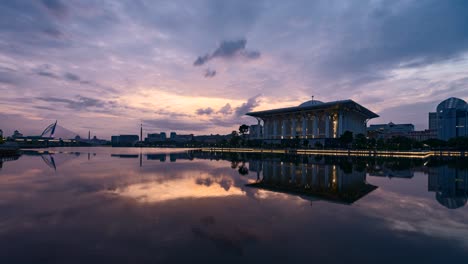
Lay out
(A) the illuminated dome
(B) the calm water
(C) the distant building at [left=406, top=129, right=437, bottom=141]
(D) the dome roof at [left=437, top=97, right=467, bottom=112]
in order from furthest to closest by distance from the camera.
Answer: (C) the distant building at [left=406, top=129, right=437, bottom=141], (D) the dome roof at [left=437, top=97, right=467, bottom=112], (A) the illuminated dome, (B) the calm water

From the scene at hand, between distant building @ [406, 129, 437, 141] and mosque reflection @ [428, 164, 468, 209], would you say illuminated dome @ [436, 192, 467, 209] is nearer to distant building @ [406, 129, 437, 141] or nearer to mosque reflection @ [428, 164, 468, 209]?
mosque reflection @ [428, 164, 468, 209]

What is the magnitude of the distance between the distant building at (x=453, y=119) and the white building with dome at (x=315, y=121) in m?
84.5

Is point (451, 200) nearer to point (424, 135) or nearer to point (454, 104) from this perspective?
point (454, 104)

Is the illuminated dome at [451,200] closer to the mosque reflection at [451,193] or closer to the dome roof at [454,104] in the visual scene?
the mosque reflection at [451,193]

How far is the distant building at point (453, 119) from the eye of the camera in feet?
520

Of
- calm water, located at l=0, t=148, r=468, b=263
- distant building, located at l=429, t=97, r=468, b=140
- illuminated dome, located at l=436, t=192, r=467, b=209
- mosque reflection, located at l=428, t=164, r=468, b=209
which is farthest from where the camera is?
distant building, located at l=429, t=97, r=468, b=140

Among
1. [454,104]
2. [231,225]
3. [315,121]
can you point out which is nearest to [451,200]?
[231,225]

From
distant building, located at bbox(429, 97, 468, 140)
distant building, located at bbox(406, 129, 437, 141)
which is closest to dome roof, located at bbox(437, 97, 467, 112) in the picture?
distant building, located at bbox(429, 97, 468, 140)

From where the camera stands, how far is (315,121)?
102 meters

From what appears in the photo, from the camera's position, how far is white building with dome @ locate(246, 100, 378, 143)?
94794mm

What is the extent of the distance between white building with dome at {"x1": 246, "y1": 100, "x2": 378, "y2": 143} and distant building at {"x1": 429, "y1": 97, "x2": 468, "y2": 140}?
8455cm

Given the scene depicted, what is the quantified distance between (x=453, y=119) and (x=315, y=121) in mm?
130173

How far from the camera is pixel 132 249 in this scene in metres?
6.91

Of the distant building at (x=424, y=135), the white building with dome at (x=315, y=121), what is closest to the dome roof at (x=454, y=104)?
the distant building at (x=424, y=135)
